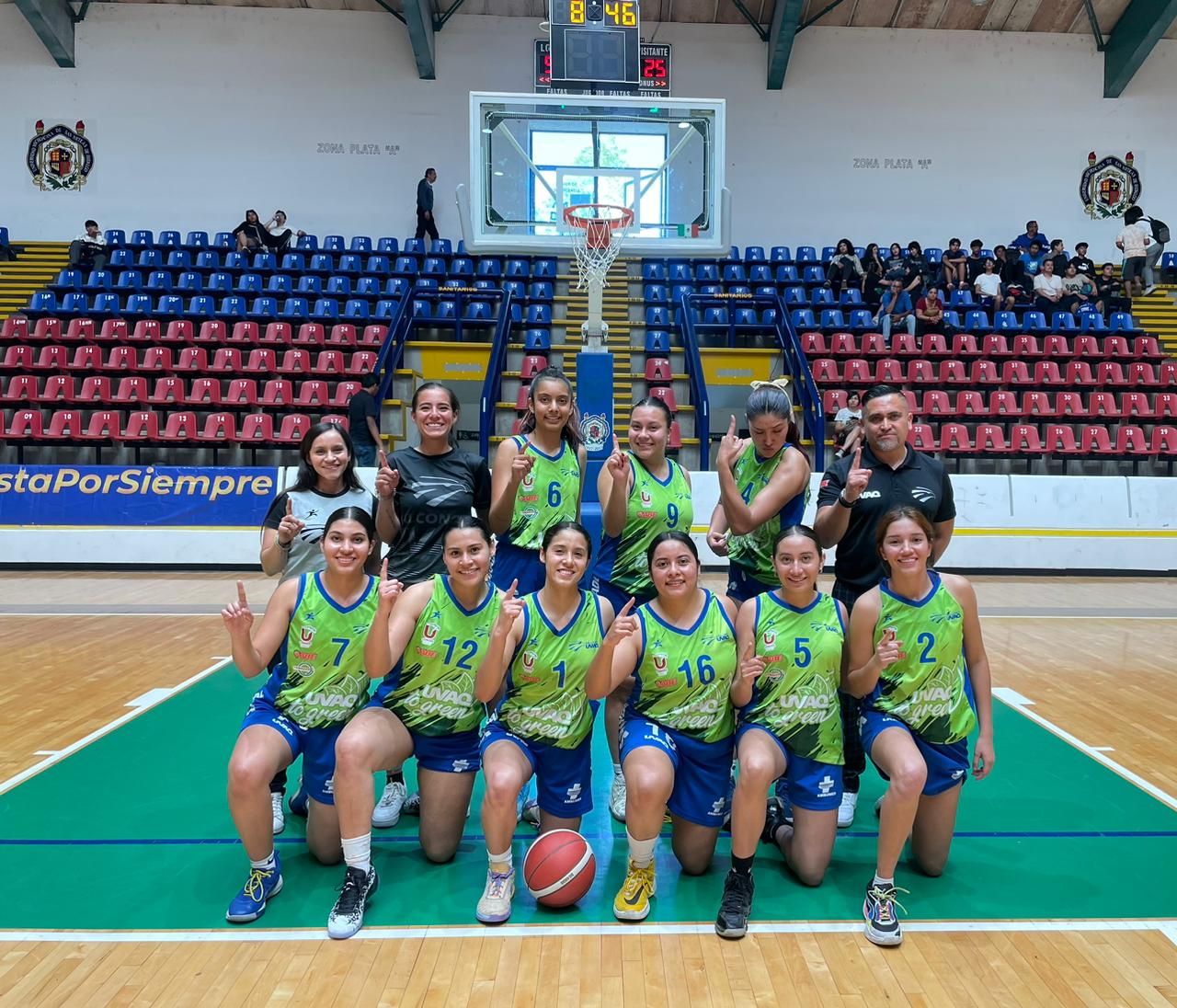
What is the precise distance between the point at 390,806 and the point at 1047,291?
1524cm

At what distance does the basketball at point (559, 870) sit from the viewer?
3.00 m

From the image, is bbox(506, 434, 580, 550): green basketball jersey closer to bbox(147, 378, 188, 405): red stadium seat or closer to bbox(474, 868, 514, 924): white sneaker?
bbox(474, 868, 514, 924): white sneaker

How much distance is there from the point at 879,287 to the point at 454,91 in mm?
8937

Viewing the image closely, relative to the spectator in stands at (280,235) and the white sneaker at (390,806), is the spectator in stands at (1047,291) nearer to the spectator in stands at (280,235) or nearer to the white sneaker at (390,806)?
the spectator in stands at (280,235)

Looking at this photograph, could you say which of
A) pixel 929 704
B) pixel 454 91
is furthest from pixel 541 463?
pixel 454 91

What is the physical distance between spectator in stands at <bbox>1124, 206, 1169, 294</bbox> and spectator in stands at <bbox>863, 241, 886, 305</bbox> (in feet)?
15.5

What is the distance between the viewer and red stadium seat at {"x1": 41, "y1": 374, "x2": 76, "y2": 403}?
39.2 ft

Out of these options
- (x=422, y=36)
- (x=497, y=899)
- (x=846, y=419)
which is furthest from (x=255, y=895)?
(x=422, y=36)

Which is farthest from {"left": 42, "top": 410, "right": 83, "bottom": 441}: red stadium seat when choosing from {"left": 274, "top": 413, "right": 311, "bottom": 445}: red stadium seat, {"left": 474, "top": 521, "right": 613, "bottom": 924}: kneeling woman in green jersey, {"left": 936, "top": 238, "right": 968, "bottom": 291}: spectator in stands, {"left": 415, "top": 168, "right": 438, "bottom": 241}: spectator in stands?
{"left": 936, "top": 238, "right": 968, "bottom": 291}: spectator in stands

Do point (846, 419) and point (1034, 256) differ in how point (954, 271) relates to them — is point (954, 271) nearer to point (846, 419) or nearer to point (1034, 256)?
point (1034, 256)

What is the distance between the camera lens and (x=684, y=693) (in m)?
3.21

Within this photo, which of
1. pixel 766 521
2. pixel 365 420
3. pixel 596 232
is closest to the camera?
pixel 766 521

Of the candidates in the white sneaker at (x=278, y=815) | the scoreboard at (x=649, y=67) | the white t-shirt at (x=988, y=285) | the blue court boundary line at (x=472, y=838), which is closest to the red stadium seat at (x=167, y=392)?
the scoreboard at (x=649, y=67)

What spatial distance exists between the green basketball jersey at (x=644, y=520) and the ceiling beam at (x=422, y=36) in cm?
1511
